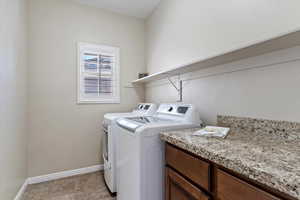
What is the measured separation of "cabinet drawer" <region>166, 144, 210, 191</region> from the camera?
74 centimetres

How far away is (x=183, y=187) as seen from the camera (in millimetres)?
893

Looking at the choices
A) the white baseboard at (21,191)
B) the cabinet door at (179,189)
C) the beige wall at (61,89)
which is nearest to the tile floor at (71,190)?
the white baseboard at (21,191)

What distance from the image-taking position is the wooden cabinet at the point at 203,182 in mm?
543

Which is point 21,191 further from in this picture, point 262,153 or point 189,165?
point 262,153

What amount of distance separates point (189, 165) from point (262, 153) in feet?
1.16

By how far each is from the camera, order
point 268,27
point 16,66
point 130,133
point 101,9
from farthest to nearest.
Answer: point 101,9 → point 16,66 → point 130,133 → point 268,27

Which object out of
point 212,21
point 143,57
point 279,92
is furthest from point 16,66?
point 279,92

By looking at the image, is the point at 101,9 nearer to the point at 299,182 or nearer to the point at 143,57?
the point at 143,57

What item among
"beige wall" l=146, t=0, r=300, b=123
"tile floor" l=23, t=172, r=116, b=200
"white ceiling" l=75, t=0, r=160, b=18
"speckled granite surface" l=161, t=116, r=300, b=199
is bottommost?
"tile floor" l=23, t=172, r=116, b=200

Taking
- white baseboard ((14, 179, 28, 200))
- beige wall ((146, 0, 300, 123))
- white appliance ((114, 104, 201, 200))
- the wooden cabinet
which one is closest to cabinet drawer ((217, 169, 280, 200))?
the wooden cabinet

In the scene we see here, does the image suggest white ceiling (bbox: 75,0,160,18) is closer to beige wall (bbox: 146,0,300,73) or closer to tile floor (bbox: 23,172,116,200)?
beige wall (bbox: 146,0,300,73)

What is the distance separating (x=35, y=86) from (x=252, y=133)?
2572mm

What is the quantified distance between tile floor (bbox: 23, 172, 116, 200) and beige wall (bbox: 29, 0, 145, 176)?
20 cm

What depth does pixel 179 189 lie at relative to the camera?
94 centimetres
